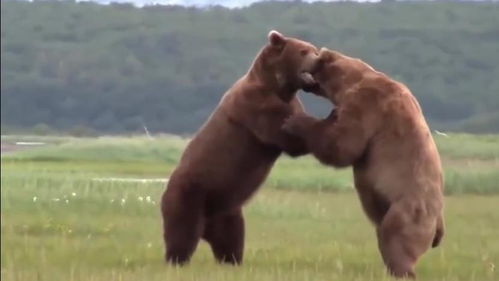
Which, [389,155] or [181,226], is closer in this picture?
[389,155]

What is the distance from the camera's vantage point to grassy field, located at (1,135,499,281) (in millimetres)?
7031

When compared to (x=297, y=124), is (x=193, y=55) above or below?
below

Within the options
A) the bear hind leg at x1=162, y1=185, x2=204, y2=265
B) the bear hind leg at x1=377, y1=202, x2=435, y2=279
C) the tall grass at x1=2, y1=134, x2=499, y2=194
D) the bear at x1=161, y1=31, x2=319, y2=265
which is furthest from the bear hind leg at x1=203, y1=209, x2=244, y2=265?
the tall grass at x1=2, y1=134, x2=499, y2=194

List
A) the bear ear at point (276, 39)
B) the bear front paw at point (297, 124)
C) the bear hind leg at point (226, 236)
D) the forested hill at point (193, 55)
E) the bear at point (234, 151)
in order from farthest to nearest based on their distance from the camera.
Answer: the forested hill at point (193, 55) < the bear hind leg at point (226, 236) < the bear ear at point (276, 39) < the bear at point (234, 151) < the bear front paw at point (297, 124)

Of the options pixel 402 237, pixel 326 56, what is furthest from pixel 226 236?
pixel 402 237

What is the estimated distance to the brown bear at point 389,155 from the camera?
20.8 ft

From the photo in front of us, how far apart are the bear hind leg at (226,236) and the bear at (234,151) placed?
0.03m

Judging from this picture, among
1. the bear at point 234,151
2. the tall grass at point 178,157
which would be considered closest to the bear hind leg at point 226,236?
the bear at point 234,151

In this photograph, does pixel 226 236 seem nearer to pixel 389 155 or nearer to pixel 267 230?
pixel 389 155

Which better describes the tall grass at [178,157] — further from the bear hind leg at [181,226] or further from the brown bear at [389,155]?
the brown bear at [389,155]

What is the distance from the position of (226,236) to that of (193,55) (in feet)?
46.6

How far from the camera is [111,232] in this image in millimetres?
10812

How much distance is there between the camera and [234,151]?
7.15 m

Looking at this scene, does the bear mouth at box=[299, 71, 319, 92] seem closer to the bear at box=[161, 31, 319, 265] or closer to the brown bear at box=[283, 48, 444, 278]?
the bear at box=[161, 31, 319, 265]
